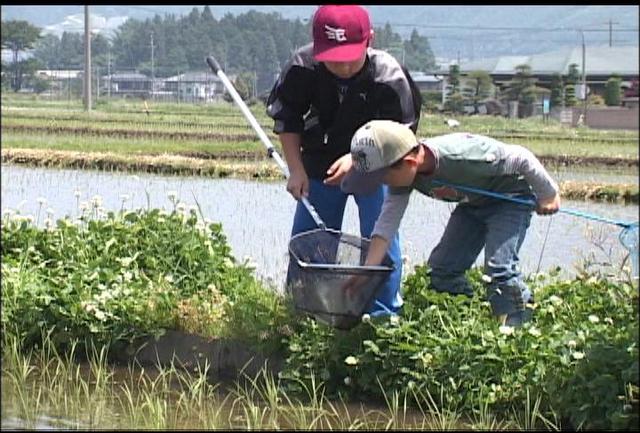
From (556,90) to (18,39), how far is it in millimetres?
21441

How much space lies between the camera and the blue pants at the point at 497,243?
4555mm

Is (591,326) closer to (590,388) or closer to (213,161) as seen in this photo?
(590,388)

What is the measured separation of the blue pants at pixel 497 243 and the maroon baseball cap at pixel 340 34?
28.6 inches

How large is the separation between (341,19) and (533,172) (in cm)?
92

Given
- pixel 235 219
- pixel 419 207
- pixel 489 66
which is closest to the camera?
pixel 235 219

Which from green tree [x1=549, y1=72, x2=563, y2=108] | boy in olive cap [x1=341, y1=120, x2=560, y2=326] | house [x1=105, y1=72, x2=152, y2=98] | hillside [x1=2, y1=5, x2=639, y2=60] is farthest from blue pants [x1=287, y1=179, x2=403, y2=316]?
green tree [x1=549, y1=72, x2=563, y2=108]

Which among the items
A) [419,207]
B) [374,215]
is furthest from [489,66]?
[374,215]

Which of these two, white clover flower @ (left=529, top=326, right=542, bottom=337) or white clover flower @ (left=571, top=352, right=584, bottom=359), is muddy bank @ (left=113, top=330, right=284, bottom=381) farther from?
white clover flower @ (left=571, top=352, right=584, bottom=359)

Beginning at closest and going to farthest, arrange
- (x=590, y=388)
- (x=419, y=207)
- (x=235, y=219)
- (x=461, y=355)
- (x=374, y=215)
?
(x=590, y=388)
(x=461, y=355)
(x=374, y=215)
(x=235, y=219)
(x=419, y=207)

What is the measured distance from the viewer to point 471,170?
446cm

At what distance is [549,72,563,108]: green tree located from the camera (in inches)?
1124

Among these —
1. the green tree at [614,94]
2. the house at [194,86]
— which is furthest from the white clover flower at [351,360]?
the house at [194,86]

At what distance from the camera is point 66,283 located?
202 inches

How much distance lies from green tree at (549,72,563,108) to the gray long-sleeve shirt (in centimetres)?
2406
